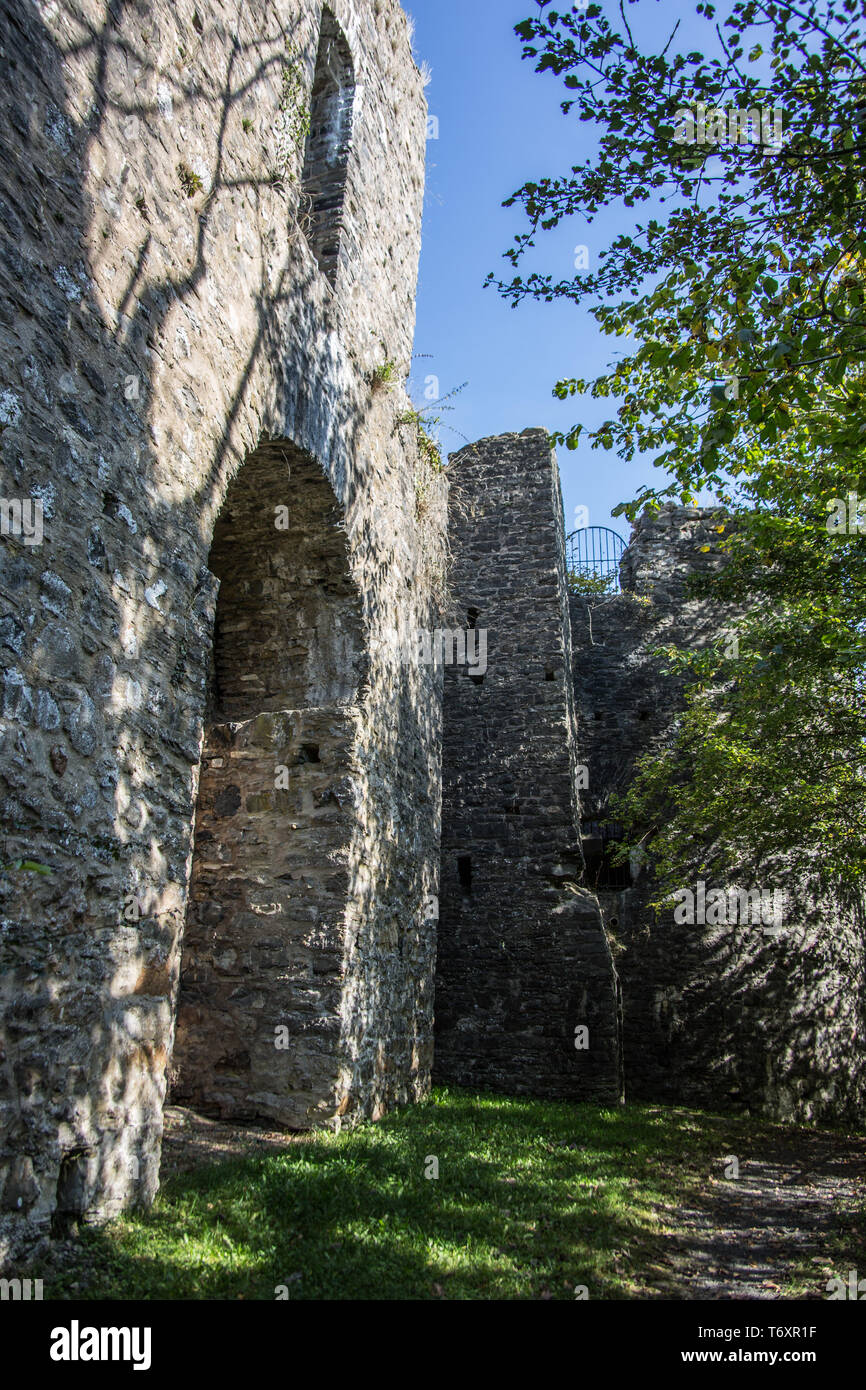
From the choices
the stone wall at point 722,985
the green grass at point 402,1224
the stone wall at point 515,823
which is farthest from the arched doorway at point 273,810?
the stone wall at point 722,985

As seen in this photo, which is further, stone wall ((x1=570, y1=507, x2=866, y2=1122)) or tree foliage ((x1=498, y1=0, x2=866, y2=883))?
stone wall ((x1=570, y1=507, x2=866, y2=1122))

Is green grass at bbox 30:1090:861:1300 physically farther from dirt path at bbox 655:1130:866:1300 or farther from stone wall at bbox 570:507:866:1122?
stone wall at bbox 570:507:866:1122

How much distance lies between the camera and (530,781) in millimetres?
9984

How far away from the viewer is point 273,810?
6039mm

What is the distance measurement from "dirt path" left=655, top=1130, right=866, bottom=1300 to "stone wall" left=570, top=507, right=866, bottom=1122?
2511 millimetres

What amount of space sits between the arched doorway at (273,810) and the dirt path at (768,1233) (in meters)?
2.27

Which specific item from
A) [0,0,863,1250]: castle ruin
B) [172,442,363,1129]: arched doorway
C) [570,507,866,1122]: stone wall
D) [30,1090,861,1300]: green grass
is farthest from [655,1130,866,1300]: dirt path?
[570,507,866,1122]: stone wall

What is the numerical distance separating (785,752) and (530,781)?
3.13m

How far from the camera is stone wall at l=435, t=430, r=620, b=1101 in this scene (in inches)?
352

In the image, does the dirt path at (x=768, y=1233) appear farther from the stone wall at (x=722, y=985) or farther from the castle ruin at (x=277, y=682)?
the stone wall at (x=722, y=985)

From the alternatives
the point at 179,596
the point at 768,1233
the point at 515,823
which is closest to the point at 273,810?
the point at 179,596

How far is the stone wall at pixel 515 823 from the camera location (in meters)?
8.93
